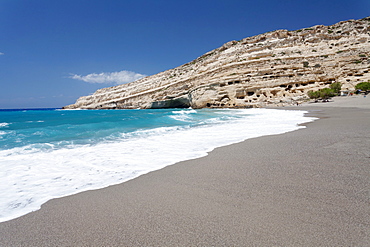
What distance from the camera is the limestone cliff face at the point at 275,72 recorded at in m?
34.8

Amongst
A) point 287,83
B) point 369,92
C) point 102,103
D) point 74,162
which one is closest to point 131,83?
point 102,103

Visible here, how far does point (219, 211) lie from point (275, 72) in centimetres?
4089

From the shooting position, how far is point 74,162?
16.7 feet

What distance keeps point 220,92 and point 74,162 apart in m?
37.0

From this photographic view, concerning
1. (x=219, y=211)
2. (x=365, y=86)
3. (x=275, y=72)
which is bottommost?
(x=219, y=211)

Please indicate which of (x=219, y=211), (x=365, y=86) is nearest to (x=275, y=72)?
(x=365, y=86)

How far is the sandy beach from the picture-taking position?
70.4 inches

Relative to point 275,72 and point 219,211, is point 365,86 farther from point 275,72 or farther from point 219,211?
point 219,211

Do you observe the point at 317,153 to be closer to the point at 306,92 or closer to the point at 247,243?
the point at 247,243

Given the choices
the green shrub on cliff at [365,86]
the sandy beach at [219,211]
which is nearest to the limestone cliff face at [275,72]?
the green shrub on cliff at [365,86]

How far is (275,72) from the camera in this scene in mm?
37625

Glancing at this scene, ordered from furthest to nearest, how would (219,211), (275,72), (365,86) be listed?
(275,72), (365,86), (219,211)

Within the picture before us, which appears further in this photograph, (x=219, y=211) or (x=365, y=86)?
(x=365, y=86)

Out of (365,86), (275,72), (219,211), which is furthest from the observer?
(275,72)
